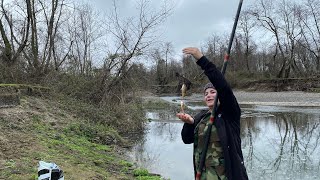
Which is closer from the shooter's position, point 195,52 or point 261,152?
point 195,52

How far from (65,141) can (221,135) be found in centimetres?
851

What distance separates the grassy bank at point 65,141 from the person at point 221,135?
396cm

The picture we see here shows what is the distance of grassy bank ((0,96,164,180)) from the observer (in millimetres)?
7559

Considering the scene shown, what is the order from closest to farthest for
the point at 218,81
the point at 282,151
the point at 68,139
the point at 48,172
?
the point at 218,81 < the point at 48,172 < the point at 68,139 < the point at 282,151

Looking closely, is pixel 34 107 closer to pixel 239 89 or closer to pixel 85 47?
pixel 85 47

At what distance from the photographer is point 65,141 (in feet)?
36.7

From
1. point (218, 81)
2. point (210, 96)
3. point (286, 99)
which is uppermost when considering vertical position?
point (218, 81)

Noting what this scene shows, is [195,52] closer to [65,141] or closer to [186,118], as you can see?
[186,118]

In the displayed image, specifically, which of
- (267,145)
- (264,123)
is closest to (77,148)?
(267,145)

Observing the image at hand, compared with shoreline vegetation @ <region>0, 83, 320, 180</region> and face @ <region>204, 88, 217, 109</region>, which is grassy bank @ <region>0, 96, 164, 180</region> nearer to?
shoreline vegetation @ <region>0, 83, 320, 180</region>

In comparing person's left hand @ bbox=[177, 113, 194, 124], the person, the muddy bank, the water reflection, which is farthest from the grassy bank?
the muddy bank

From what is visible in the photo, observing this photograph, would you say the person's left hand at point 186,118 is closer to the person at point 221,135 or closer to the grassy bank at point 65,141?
the person at point 221,135

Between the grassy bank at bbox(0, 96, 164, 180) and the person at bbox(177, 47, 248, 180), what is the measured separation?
3.96 meters

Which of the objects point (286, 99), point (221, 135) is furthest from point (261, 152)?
point (286, 99)
